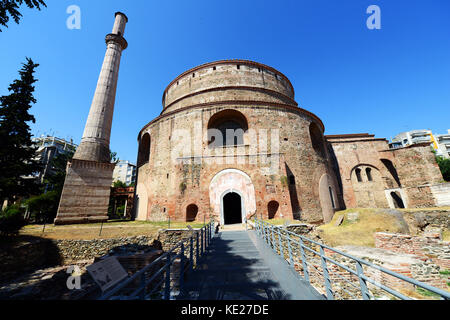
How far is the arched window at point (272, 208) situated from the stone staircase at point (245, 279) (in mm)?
7281

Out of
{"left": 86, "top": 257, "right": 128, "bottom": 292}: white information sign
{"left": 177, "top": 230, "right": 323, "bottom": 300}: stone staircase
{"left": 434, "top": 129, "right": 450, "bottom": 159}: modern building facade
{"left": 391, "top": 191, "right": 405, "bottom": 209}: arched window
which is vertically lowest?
{"left": 177, "top": 230, "right": 323, "bottom": 300}: stone staircase

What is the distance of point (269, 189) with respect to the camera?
12.9 metres

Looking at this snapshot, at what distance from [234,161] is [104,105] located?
43.5ft

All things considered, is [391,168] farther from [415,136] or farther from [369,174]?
[415,136]

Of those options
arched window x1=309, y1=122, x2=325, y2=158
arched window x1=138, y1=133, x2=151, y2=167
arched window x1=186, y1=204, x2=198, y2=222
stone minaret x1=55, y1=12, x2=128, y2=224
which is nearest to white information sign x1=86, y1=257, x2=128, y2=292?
arched window x1=186, y1=204, x2=198, y2=222

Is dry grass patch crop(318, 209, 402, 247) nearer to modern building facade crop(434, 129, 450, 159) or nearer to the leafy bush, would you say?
the leafy bush

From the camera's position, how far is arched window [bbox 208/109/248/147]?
599 inches

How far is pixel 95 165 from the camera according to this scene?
47.6 feet

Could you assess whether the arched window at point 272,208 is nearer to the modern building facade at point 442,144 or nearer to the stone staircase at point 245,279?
the stone staircase at point 245,279

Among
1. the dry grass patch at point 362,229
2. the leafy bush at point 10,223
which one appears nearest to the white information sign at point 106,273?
the dry grass patch at point 362,229

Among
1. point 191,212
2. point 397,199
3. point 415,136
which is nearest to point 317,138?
point 397,199

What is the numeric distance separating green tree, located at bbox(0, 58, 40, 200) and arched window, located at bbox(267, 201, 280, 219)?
53.2 ft

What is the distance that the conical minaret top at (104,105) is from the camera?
50.3ft
